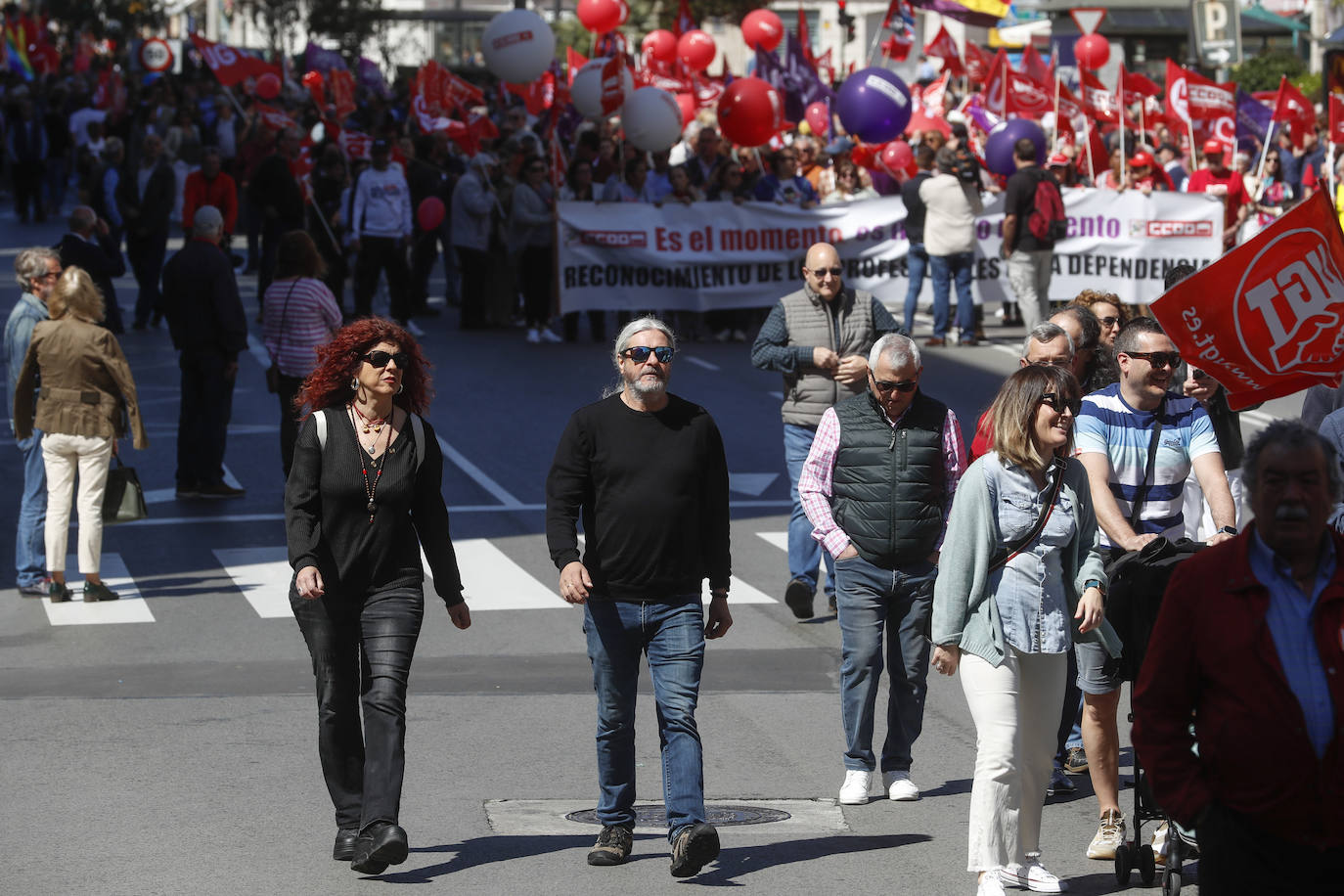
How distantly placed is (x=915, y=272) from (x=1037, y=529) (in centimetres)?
1550

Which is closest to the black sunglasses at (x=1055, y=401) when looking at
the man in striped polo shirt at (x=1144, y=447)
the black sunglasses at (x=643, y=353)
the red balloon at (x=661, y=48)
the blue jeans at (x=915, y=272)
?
the man in striped polo shirt at (x=1144, y=447)

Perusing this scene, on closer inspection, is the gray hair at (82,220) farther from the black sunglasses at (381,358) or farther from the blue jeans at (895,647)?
the blue jeans at (895,647)

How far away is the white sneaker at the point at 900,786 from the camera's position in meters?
7.66

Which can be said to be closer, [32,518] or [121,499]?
[121,499]

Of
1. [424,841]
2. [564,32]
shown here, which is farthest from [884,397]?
[564,32]

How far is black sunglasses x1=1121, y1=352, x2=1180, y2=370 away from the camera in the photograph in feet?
23.3

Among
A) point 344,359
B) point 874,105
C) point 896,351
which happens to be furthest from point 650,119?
point 344,359

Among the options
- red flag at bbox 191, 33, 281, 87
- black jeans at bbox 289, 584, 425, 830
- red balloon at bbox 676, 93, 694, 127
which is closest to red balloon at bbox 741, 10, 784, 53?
red balloon at bbox 676, 93, 694, 127

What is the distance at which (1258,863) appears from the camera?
14.7 ft

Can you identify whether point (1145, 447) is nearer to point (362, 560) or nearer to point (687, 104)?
point (362, 560)

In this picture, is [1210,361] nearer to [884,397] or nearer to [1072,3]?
[884,397]

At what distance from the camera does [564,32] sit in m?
85.2

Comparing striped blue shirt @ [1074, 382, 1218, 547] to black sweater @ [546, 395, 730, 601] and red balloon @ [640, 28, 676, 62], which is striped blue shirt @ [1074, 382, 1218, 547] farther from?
red balloon @ [640, 28, 676, 62]

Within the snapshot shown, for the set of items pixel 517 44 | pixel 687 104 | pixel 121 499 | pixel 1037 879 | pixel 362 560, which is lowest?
pixel 1037 879
